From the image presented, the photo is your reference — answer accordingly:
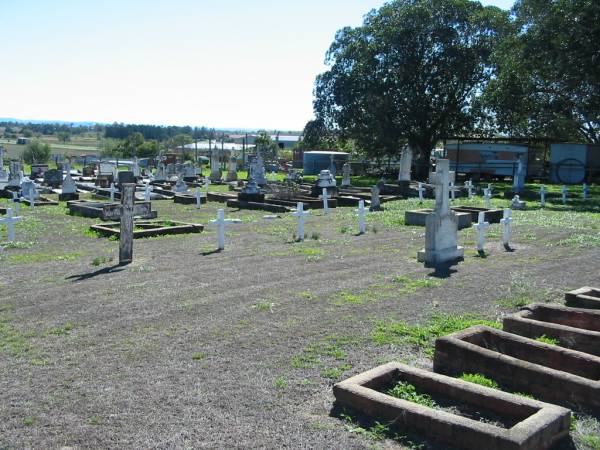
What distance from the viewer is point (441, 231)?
440 inches

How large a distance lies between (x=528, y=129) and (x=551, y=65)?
10861mm

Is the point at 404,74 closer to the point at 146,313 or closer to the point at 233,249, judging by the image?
the point at 233,249

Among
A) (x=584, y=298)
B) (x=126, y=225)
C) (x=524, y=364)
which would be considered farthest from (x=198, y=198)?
(x=524, y=364)

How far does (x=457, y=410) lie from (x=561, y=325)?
7.17 ft

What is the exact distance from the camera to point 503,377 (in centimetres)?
517

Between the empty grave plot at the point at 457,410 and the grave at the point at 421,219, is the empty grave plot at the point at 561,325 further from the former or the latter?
the grave at the point at 421,219

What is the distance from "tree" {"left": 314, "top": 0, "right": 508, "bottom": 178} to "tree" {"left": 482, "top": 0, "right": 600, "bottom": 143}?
2923 mm

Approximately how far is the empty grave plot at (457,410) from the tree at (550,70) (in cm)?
2442

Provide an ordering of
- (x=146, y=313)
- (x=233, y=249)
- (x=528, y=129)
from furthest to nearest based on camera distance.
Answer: (x=528, y=129), (x=233, y=249), (x=146, y=313)

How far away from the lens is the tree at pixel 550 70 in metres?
25.7

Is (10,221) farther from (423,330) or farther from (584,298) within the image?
(584,298)

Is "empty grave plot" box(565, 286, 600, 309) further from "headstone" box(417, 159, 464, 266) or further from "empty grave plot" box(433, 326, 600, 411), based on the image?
"headstone" box(417, 159, 464, 266)

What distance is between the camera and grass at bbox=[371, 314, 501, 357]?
20.8 feet

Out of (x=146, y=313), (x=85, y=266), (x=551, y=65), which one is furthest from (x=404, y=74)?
(x=146, y=313)
